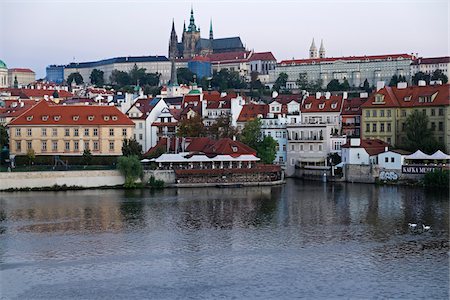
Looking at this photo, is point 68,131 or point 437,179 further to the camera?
point 68,131

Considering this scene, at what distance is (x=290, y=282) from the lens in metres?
20.5

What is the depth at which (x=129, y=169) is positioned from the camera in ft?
136

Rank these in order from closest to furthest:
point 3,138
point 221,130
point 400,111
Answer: point 400,111
point 3,138
point 221,130

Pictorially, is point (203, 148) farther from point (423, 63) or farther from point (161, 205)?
point (423, 63)

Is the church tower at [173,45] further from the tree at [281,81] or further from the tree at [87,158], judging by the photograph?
the tree at [87,158]

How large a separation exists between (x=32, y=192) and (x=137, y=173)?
5.64 meters

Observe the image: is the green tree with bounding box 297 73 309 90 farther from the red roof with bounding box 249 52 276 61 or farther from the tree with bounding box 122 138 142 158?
the tree with bounding box 122 138 142 158

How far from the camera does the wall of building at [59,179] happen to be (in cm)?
4044

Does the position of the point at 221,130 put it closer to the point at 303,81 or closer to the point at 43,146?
the point at 43,146

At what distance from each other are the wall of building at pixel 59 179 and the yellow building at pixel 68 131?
6588 millimetres

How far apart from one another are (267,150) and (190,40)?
12571 centimetres

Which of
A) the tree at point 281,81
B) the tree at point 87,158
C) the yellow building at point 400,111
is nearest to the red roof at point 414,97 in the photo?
the yellow building at point 400,111

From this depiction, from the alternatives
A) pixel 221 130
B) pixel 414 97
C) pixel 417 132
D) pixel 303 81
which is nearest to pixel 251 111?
pixel 221 130

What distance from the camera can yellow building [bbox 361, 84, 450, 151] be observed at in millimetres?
47938
